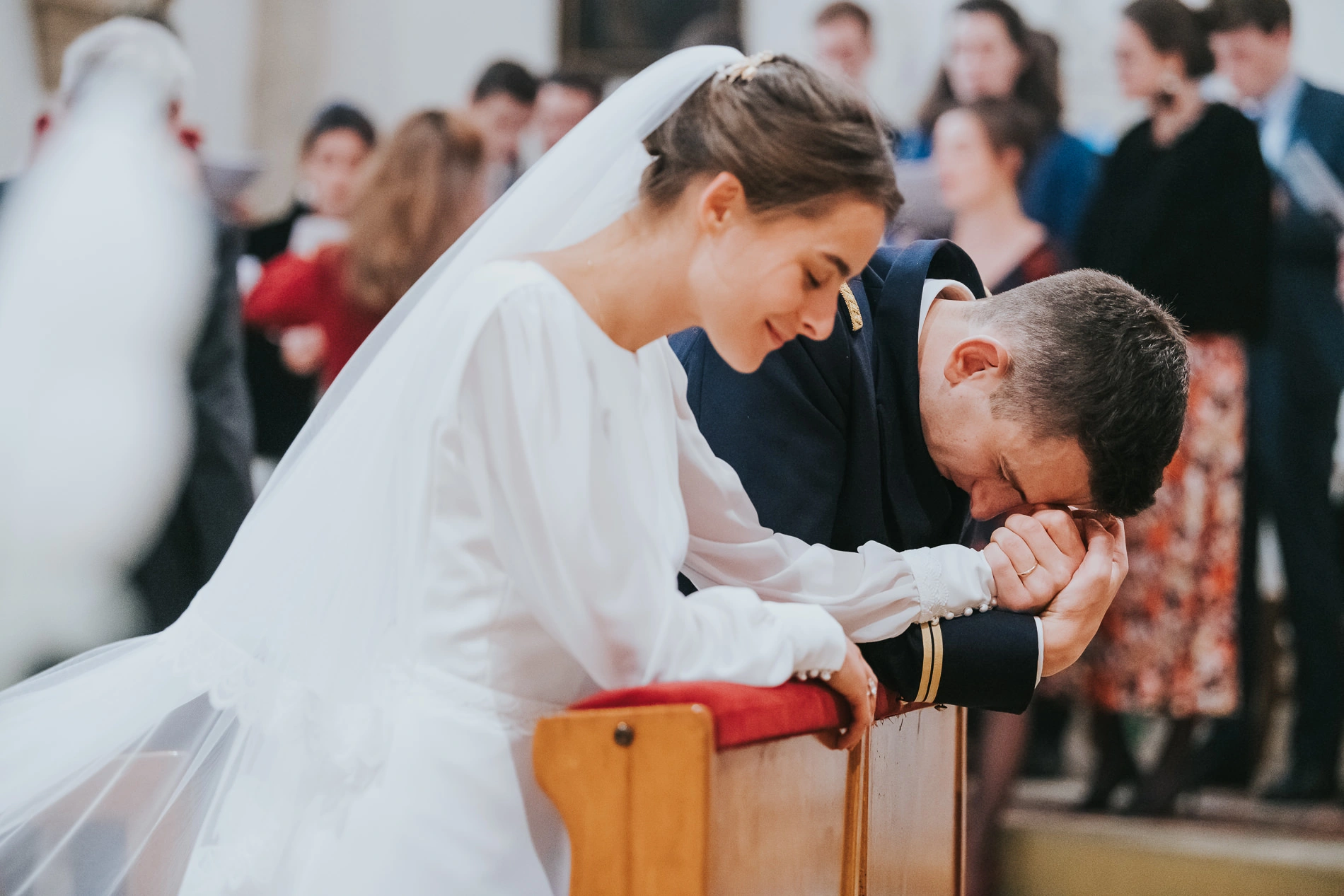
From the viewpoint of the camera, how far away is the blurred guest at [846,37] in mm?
5395

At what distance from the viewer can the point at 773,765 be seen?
145cm

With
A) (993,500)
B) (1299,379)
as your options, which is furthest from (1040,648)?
(1299,379)

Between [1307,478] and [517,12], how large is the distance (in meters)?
3.98

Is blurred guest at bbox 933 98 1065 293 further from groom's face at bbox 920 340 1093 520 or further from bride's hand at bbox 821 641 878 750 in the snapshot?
bride's hand at bbox 821 641 878 750

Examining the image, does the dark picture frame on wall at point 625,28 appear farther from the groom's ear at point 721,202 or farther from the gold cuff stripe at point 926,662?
the groom's ear at point 721,202

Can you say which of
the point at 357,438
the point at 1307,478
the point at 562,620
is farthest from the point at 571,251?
the point at 1307,478

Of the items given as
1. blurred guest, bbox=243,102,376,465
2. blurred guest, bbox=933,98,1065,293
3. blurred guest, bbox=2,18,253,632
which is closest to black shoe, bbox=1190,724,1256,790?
blurred guest, bbox=933,98,1065,293

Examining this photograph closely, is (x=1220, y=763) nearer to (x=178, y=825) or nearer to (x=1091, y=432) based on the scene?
(x=1091, y=432)

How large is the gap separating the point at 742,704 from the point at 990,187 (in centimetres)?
336

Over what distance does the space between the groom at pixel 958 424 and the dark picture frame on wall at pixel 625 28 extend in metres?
4.38

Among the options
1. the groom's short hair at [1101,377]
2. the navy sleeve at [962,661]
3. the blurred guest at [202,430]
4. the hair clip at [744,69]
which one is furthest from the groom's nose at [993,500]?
the blurred guest at [202,430]

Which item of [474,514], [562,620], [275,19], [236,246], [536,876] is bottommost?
[536,876]

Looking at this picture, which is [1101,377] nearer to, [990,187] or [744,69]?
[744,69]

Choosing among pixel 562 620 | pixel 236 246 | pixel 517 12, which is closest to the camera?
pixel 562 620
